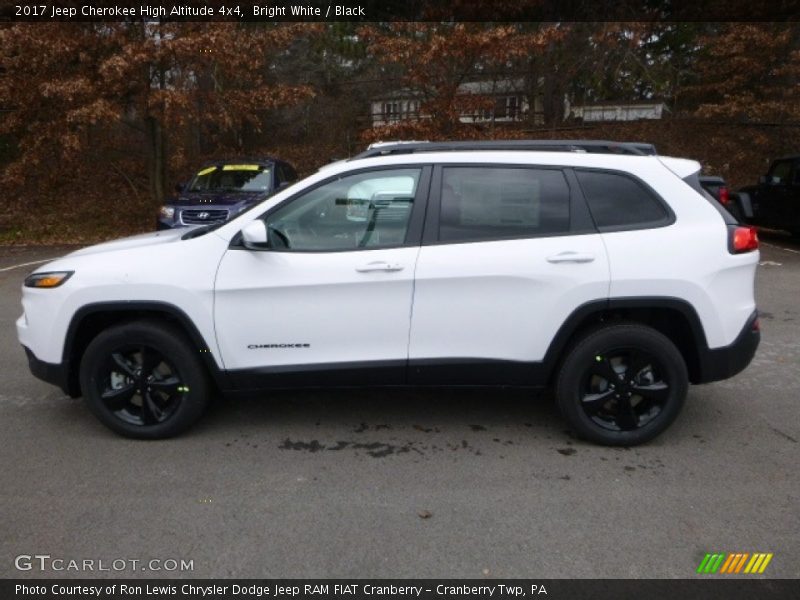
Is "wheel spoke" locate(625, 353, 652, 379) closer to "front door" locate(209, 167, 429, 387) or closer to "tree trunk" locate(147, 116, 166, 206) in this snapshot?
"front door" locate(209, 167, 429, 387)

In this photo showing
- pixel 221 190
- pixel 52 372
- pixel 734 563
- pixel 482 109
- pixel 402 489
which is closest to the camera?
pixel 734 563

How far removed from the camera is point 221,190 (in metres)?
11.0

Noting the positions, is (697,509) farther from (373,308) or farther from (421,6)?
(421,6)

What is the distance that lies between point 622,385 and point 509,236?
1118mm

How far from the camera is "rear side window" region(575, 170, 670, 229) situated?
3969mm

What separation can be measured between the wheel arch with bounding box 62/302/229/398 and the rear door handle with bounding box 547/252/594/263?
208cm

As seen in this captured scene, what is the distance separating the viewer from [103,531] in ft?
10.5

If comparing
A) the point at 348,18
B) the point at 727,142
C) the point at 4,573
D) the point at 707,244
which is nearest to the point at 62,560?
the point at 4,573

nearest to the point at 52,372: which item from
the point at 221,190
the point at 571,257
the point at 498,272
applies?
the point at 498,272

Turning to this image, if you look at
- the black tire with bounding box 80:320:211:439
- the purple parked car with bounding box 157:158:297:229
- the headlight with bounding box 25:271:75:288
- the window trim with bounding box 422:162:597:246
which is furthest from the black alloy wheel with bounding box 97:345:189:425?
the purple parked car with bounding box 157:158:297:229

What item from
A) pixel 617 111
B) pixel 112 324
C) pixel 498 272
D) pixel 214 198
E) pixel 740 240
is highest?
pixel 617 111

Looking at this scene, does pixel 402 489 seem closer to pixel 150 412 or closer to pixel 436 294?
pixel 436 294

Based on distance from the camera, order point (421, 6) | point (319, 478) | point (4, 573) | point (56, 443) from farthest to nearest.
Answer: point (421, 6) < point (56, 443) < point (319, 478) < point (4, 573)

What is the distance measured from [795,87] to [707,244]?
1476cm
